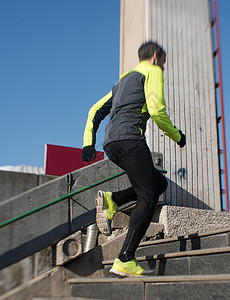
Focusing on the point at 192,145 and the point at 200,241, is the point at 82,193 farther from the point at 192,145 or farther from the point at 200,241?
the point at 192,145

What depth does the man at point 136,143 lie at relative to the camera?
9.10 ft

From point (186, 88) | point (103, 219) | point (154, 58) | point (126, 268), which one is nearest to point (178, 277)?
point (126, 268)

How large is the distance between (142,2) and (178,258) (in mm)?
5019

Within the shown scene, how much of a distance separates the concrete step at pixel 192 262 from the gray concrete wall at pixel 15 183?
1.36 metres

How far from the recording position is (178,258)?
10.1ft

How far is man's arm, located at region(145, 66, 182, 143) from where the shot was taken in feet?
9.10

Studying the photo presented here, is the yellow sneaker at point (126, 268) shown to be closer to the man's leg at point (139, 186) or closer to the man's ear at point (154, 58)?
the man's leg at point (139, 186)

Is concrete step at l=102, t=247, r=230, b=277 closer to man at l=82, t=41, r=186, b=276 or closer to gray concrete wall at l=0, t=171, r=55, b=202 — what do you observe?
Answer: man at l=82, t=41, r=186, b=276

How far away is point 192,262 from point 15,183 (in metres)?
1.91

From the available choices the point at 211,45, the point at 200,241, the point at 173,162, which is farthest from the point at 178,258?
the point at 211,45

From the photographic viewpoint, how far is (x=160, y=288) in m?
2.46

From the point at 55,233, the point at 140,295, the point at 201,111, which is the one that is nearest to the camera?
the point at 140,295

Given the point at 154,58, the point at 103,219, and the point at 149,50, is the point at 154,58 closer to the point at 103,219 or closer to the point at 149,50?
the point at 149,50

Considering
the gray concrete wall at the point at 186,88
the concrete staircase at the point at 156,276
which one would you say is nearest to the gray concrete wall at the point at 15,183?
the concrete staircase at the point at 156,276
